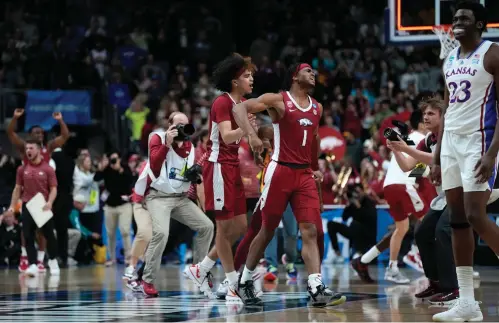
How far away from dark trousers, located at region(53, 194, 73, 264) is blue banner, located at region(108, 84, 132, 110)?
7837 mm

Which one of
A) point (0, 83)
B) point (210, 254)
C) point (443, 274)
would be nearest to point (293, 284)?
point (210, 254)

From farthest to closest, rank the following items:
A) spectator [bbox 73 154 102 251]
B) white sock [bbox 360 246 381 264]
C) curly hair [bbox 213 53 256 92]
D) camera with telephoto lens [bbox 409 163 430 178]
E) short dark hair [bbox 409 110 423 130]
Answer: spectator [bbox 73 154 102 251] < white sock [bbox 360 246 381 264] < short dark hair [bbox 409 110 423 130] < camera with telephoto lens [bbox 409 163 430 178] < curly hair [bbox 213 53 256 92]

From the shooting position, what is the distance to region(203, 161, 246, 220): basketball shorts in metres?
11.6

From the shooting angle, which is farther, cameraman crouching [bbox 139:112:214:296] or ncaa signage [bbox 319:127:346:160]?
ncaa signage [bbox 319:127:346:160]

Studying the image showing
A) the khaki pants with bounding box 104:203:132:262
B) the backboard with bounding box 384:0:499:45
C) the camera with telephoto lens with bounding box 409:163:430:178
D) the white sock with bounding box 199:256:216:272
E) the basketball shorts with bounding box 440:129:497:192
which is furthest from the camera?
the khaki pants with bounding box 104:203:132:262

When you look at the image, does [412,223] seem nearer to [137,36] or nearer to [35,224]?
[35,224]

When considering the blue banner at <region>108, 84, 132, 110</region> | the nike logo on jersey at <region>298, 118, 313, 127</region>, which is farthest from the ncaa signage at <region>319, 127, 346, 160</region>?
the nike logo on jersey at <region>298, 118, 313, 127</region>

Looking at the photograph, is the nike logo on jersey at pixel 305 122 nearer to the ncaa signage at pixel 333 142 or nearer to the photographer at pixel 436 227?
the photographer at pixel 436 227

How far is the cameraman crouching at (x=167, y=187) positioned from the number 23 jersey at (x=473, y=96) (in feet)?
13.7

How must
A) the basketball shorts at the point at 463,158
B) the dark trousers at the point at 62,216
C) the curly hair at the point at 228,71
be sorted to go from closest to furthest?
the basketball shorts at the point at 463,158
the curly hair at the point at 228,71
the dark trousers at the point at 62,216

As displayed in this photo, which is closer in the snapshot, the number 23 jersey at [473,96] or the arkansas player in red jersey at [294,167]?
the number 23 jersey at [473,96]

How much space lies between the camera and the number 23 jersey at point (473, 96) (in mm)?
8891

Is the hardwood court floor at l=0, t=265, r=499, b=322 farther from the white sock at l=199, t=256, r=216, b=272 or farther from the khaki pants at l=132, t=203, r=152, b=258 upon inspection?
the khaki pants at l=132, t=203, r=152, b=258

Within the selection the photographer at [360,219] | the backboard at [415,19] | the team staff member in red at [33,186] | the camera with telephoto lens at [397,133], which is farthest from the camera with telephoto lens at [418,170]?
the team staff member in red at [33,186]
